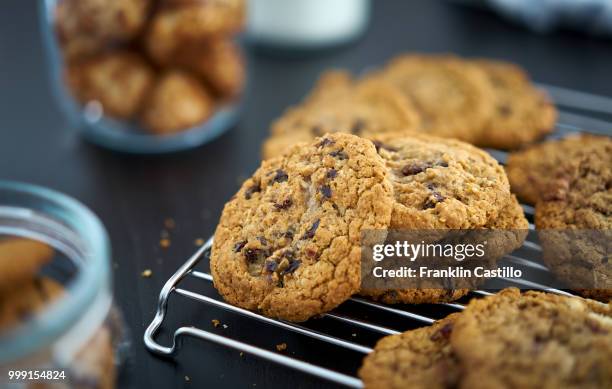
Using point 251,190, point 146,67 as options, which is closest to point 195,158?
point 146,67

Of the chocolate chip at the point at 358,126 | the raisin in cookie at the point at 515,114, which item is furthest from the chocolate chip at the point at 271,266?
the raisin in cookie at the point at 515,114

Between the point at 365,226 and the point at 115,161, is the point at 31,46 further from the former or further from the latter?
the point at 365,226

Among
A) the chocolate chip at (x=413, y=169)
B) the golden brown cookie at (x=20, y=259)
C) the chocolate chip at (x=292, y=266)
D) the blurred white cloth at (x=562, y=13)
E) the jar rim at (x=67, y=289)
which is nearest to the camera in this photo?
the jar rim at (x=67, y=289)

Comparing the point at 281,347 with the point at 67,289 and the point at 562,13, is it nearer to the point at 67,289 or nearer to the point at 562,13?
the point at 67,289

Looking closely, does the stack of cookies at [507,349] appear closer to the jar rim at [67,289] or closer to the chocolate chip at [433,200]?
the chocolate chip at [433,200]

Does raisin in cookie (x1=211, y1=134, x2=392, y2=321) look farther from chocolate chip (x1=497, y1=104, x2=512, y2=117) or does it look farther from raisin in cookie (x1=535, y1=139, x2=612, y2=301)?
chocolate chip (x1=497, y1=104, x2=512, y2=117)
